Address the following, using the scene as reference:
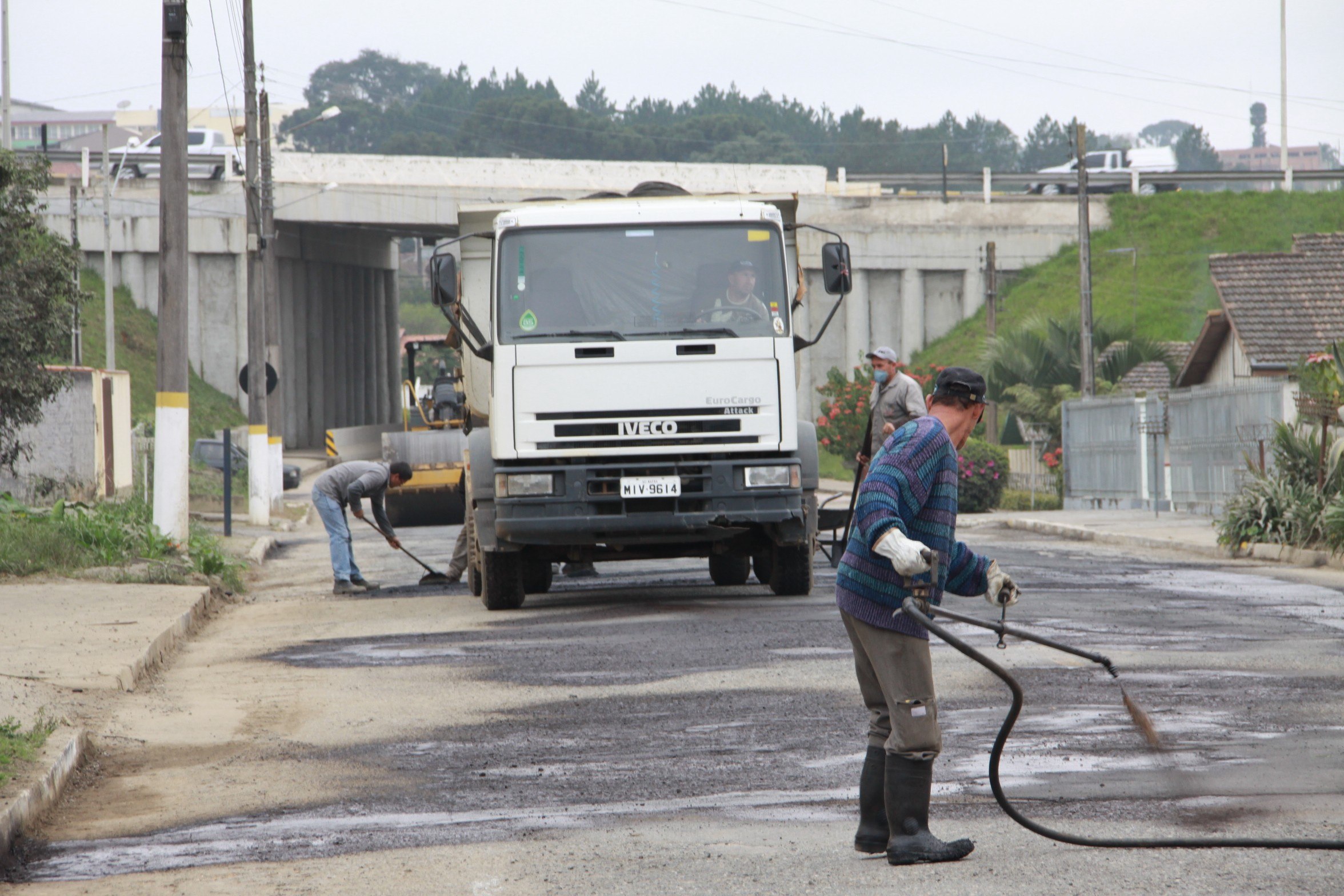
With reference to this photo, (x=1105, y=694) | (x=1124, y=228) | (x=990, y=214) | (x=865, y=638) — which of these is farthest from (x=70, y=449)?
(x=1124, y=228)

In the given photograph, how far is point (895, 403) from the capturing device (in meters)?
14.0

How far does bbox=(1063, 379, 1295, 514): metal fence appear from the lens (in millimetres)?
22922

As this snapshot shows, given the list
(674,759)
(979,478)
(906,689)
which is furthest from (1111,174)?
(906,689)

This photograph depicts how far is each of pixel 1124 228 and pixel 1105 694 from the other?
53.2 m

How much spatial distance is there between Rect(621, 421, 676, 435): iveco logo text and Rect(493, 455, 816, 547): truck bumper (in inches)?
9.5

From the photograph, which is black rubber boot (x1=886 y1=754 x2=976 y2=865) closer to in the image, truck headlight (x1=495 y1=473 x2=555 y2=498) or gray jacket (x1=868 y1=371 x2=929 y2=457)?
truck headlight (x1=495 y1=473 x2=555 y2=498)

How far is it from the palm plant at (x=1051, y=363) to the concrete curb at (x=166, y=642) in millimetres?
26091

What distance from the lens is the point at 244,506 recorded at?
3169 cm

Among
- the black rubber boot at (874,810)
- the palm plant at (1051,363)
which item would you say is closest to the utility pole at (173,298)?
the black rubber boot at (874,810)

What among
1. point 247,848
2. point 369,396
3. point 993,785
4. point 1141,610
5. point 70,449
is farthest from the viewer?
point 369,396

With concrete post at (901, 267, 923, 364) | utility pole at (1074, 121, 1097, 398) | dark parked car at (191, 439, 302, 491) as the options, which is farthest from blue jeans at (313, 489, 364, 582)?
concrete post at (901, 267, 923, 364)

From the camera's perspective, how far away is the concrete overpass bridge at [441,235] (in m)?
49.4

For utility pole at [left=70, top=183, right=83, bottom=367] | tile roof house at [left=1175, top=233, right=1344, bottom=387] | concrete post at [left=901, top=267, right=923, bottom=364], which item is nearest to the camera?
utility pole at [left=70, top=183, right=83, bottom=367]

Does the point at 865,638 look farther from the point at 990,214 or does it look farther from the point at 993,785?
the point at 990,214
